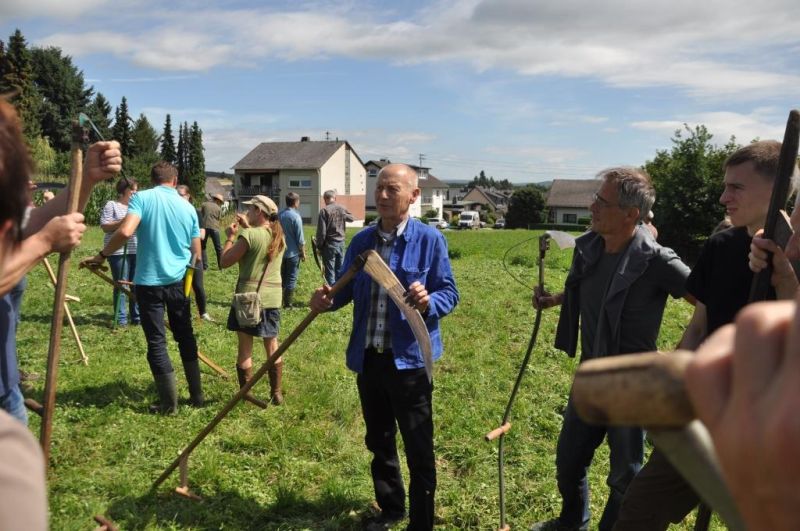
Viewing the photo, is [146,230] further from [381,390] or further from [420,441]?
[420,441]

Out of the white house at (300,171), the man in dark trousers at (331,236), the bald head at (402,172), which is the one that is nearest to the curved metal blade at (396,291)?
the bald head at (402,172)

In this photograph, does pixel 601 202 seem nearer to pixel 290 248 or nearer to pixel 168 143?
pixel 290 248

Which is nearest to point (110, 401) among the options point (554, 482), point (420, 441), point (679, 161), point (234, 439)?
point (234, 439)

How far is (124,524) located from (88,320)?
6.37m

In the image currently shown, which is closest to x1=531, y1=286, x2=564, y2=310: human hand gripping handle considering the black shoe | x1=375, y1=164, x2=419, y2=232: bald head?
x1=375, y1=164, x2=419, y2=232: bald head

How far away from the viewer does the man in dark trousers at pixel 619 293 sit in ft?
11.8

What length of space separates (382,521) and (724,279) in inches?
106

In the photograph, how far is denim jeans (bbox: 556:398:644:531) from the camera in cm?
359

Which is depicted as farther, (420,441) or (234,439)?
(234,439)

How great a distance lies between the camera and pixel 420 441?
387cm

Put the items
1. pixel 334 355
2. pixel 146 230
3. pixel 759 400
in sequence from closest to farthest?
1. pixel 759 400
2. pixel 146 230
3. pixel 334 355

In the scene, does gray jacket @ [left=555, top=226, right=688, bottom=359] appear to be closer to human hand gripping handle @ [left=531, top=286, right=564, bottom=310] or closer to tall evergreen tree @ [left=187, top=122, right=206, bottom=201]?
human hand gripping handle @ [left=531, top=286, right=564, bottom=310]

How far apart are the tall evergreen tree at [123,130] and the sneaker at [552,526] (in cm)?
7170

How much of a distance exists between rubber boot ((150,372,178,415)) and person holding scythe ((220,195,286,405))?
0.65 metres
